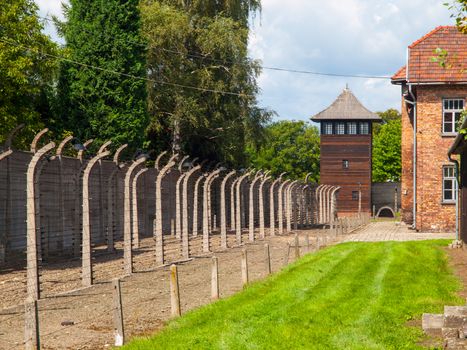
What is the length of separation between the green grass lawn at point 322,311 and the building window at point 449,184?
19938 millimetres

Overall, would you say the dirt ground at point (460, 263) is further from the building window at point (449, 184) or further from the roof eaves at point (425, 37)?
the roof eaves at point (425, 37)

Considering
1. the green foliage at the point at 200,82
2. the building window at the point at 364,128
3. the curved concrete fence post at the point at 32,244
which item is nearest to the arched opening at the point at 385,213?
the building window at the point at 364,128

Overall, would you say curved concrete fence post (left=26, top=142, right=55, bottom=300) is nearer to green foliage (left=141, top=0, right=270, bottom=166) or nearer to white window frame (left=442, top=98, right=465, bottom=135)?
green foliage (left=141, top=0, right=270, bottom=166)

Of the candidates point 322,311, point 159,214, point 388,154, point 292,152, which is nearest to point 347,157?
point 388,154

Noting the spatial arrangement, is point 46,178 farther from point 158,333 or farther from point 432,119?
point 432,119

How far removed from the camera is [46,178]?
2212 cm

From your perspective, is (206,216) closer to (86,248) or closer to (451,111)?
(86,248)

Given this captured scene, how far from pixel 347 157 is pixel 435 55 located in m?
35.5

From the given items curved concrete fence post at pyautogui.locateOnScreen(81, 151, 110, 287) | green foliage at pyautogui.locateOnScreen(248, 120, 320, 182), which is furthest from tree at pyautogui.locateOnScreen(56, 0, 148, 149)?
green foliage at pyautogui.locateOnScreen(248, 120, 320, 182)

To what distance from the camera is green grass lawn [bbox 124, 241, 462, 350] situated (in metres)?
9.87

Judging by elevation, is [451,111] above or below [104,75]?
below

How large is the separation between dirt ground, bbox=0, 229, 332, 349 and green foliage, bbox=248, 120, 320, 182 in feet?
273

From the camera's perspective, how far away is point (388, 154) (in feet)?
313

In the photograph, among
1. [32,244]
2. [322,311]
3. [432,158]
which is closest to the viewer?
[322,311]
